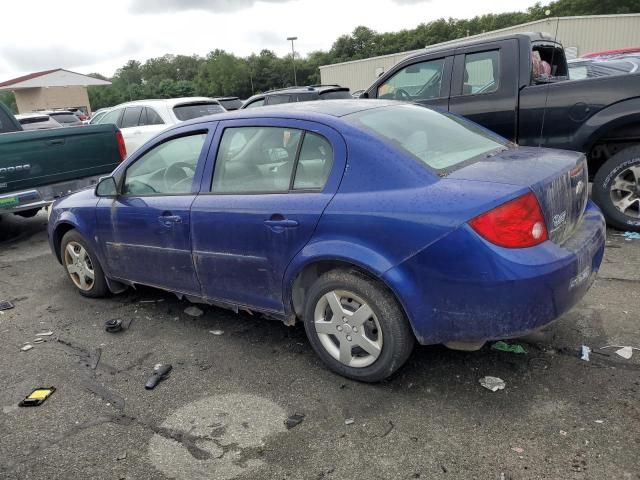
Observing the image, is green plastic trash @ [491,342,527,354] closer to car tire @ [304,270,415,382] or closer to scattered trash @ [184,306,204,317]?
car tire @ [304,270,415,382]

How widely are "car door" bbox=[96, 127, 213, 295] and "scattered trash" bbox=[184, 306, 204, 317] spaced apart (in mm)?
430

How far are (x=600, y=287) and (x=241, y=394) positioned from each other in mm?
3002

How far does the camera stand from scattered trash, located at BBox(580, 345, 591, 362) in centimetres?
318

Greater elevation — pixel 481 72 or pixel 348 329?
pixel 481 72

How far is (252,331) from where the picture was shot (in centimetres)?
399

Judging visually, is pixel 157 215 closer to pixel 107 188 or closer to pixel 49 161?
pixel 107 188

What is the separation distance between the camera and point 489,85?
5863 mm

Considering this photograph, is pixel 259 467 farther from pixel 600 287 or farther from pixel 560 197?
pixel 600 287

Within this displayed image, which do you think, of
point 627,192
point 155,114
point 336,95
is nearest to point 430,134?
point 627,192

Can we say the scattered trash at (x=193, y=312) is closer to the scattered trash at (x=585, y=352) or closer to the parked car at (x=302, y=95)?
the scattered trash at (x=585, y=352)

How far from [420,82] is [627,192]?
2695 mm

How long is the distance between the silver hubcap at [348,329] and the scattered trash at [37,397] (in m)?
1.78

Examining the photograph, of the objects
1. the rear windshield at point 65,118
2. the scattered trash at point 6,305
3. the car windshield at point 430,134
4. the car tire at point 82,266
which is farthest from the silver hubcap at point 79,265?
the rear windshield at point 65,118

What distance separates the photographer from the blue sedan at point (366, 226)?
259 centimetres
